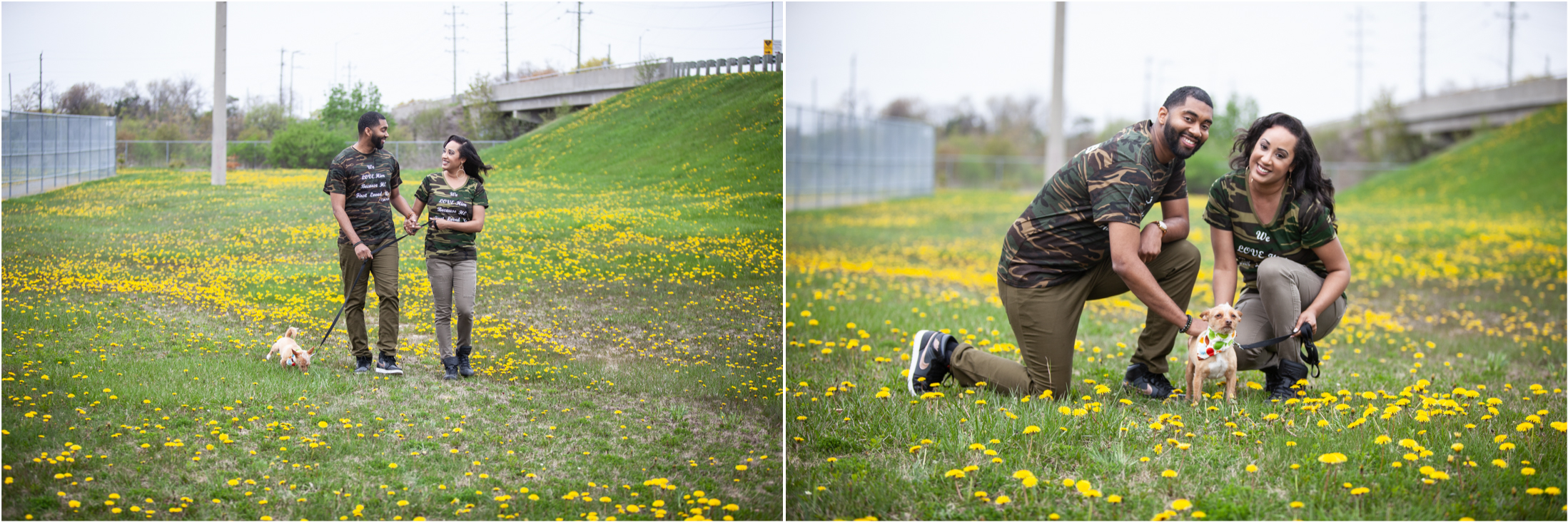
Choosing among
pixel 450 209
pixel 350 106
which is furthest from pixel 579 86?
pixel 350 106

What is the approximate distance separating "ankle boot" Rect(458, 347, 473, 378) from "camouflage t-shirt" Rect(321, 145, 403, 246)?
642mm

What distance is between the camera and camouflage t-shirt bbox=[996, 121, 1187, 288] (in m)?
4.00

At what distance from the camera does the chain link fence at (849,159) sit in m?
22.8

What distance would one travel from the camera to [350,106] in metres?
4.15

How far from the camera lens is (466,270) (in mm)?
4238

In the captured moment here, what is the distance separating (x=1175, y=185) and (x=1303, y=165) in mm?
595

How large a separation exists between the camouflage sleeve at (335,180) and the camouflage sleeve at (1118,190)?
3.33 metres

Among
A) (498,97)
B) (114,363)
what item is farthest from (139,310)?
(498,97)

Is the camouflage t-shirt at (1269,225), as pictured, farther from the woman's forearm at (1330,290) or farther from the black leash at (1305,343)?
the black leash at (1305,343)

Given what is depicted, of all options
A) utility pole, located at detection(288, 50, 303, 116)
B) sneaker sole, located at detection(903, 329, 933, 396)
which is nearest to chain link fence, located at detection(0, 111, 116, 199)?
utility pole, located at detection(288, 50, 303, 116)

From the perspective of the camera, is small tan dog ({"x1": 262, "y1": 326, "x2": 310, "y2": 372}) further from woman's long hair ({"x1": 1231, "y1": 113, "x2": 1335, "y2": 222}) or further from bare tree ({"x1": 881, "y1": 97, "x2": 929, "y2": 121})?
bare tree ({"x1": 881, "y1": 97, "x2": 929, "y2": 121})

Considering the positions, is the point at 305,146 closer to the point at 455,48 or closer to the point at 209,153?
the point at 209,153

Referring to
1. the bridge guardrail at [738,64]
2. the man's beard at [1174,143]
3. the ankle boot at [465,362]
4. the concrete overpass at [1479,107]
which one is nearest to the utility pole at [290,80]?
the ankle boot at [465,362]

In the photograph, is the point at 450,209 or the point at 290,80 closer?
the point at 290,80
